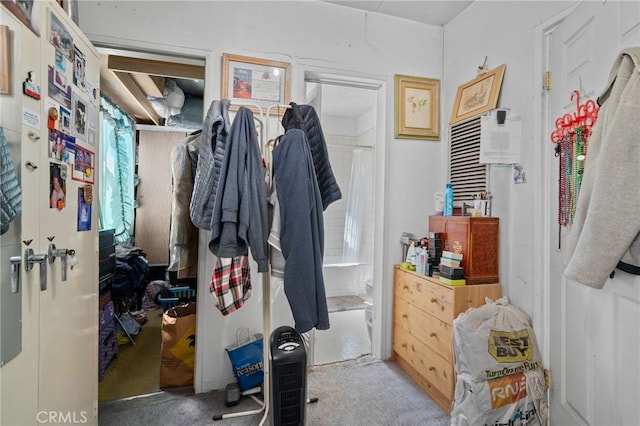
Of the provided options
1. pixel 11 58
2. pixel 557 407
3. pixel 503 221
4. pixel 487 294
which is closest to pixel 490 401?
pixel 557 407

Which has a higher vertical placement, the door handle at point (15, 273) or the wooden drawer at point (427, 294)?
the door handle at point (15, 273)

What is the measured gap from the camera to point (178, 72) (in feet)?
8.07

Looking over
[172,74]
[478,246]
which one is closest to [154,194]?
[172,74]

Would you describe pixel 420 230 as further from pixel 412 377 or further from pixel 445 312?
pixel 412 377

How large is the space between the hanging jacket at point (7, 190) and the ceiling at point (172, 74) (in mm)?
1431

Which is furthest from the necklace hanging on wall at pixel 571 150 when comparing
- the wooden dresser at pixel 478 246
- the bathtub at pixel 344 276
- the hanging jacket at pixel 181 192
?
the bathtub at pixel 344 276

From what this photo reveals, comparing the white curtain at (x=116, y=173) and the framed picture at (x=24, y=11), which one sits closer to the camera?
the framed picture at (x=24, y=11)

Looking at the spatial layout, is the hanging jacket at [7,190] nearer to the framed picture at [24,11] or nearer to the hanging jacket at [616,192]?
the framed picture at [24,11]

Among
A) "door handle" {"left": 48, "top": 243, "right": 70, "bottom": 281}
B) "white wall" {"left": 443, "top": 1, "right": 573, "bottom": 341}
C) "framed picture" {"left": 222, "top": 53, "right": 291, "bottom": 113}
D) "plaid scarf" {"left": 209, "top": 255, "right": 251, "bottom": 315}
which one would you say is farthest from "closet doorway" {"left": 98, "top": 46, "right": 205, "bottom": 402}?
"white wall" {"left": 443, "top": 1, "right": 573, "bottom": 341}

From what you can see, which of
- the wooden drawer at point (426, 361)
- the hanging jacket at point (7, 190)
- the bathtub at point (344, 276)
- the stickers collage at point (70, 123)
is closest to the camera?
the hanging jacket at point (7, 190)

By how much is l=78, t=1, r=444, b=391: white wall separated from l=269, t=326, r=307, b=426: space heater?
0.77 meters

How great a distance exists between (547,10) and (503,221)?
118cm

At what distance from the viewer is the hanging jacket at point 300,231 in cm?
121

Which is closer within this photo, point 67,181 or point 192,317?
point 67,181
